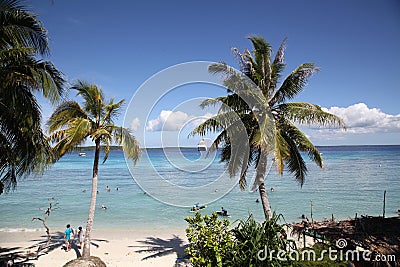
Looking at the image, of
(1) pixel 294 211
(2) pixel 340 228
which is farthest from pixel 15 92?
(1) pixel 294 211

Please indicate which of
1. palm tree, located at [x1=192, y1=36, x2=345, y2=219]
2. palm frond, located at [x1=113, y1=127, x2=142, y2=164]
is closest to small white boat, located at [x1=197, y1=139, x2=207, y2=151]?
palm tree, located at [x1=192, y1=36, x2=345, y2=219]

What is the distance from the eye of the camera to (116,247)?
1459 cm

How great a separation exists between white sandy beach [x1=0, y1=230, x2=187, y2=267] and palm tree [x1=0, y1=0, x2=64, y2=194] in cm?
616

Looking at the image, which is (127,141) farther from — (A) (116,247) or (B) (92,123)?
(A) (116,247)

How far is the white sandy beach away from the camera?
12.2 m

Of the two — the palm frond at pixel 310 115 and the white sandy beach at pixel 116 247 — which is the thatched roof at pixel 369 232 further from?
the white sandy beach at pixel 116 247

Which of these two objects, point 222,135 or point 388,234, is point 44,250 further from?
point 388,234

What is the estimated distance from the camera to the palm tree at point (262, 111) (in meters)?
9.04

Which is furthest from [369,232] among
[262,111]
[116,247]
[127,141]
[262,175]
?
[116,247]

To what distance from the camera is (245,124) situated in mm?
9586

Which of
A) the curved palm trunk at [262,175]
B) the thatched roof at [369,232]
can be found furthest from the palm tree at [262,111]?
the thatched roof at [369,232]

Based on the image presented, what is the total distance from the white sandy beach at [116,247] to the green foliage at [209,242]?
7777 millimetres

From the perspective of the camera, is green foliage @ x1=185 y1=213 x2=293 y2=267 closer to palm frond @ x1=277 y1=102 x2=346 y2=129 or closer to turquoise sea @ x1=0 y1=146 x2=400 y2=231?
palm frond @ x1=277 y1=102 x2=346 y2=129

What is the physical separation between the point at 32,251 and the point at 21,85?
1012cm
